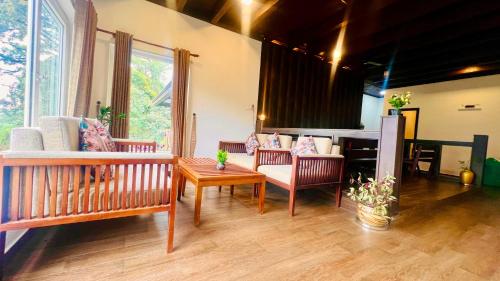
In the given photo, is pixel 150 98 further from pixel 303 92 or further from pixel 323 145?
pixel 303 92

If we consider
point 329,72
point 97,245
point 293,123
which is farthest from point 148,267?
point 329,72

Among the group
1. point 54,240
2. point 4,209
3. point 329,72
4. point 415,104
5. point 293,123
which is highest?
point 329,72

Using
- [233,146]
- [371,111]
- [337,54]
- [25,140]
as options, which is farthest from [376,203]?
[371,111]

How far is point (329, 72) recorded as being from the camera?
586cm

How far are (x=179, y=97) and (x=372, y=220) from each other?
3.44 metres

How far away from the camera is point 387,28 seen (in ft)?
12.8

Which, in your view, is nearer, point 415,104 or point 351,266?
point 351,266

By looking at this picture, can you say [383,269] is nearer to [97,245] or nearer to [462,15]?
[97,245]

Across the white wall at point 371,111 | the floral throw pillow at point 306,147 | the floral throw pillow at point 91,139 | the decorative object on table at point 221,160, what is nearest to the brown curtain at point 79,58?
the floral throw pillow at point 91,139

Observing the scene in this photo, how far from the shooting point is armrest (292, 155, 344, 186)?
7.47 ft

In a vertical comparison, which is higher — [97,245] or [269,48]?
[269,48]

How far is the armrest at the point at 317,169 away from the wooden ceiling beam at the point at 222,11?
2900mm

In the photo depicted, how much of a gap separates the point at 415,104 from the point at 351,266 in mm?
6889

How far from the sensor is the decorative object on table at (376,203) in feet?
6.69
